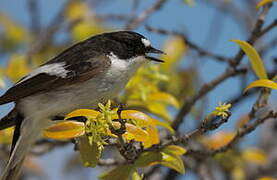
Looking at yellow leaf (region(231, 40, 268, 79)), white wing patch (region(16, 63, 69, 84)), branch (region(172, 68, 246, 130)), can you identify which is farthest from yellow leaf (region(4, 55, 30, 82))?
yellow leaf (region(231, 40, 268, 79))

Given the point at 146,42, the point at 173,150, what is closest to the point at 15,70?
the point at 146,42

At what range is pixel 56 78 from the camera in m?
3.12

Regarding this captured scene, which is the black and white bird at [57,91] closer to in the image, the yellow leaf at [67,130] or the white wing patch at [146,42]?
the white wing patch at [146,42]

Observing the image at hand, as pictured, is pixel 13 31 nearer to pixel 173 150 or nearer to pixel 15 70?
pixel 15 70

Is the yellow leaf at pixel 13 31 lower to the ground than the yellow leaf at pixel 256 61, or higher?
higher

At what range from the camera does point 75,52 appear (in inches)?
133

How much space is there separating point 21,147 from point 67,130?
0.96 m

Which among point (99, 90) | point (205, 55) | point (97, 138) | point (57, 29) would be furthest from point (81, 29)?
point (97, 138)

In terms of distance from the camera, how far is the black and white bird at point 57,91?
3107 millimetres

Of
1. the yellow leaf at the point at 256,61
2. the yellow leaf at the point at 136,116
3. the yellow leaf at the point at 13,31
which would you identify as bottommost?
the yellow leaf at the point at 136,116

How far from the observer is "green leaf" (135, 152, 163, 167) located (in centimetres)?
256

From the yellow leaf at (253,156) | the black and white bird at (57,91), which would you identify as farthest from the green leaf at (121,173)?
the yellow leaf at (253,156)

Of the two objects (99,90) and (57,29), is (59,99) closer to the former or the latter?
(99,90)

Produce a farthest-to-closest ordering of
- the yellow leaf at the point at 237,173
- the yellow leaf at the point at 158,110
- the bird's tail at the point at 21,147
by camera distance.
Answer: the yellow leaf at the point at 237,173
the yellow leaf at the point at 158,110
the bird's tail at the point at 21,147
